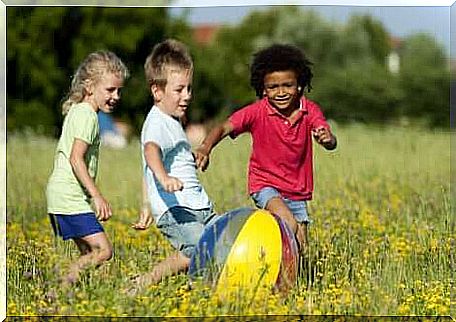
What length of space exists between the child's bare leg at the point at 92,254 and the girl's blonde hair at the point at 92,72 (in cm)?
79

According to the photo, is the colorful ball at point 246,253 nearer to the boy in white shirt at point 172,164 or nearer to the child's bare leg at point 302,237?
the boy in white shirt at point 172,164

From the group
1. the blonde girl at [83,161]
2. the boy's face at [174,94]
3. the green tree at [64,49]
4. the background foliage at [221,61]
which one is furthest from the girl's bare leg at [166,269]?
the green tree at [64,49]

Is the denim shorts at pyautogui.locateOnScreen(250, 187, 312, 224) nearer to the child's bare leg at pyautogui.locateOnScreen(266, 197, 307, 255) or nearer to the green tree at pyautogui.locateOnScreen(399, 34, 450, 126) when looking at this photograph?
the child's bare leg at pyautogui.locateOnScreen(266, 197, 307, 255)

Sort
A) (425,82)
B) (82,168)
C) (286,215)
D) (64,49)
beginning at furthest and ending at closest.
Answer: (425,82)
(64,49)
(286,215)
(82,168)

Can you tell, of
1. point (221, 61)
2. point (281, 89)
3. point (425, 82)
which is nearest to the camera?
point (281, 89)

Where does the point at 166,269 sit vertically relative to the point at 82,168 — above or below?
below

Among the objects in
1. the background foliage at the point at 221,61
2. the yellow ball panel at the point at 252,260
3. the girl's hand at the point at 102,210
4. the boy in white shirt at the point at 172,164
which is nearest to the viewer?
the yellow ball panel at the point at 252,260

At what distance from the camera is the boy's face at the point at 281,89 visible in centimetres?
681

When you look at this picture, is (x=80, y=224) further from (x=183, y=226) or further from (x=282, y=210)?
(x=282, y=210)

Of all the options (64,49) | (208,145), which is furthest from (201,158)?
(64,49)

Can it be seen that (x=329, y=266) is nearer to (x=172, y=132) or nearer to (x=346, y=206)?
(x=172, y=132)

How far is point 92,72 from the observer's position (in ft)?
21.9

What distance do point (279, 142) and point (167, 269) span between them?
1.10 metres

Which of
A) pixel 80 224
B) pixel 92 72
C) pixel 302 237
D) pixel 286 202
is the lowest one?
pixel 302 237
